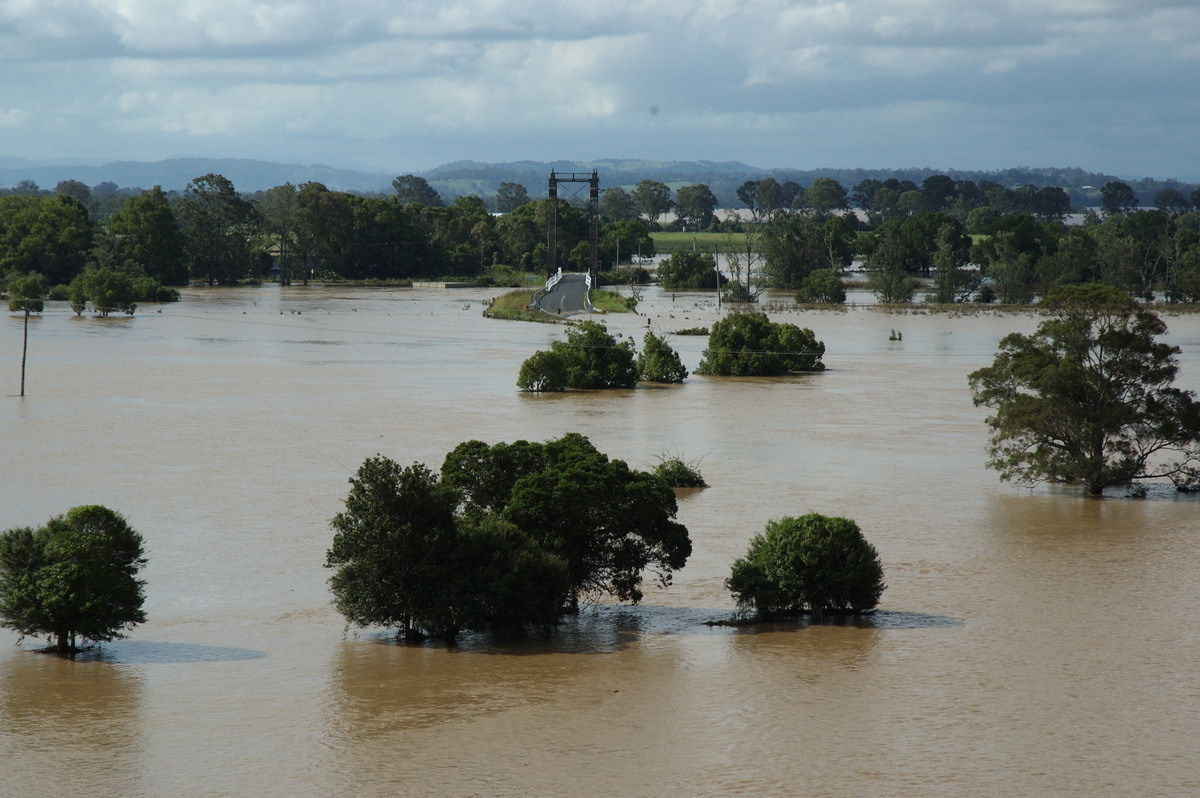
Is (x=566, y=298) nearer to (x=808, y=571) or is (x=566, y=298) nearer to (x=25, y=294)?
(x=25, y=294)

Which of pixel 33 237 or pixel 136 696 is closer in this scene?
pixel 136 696

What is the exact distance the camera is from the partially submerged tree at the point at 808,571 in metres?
18.4

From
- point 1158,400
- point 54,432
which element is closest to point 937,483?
point 1158,400

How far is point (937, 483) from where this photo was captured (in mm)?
29312

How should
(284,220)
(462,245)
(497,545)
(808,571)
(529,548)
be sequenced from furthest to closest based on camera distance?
(462,245) < (284,220) < (808,571) < (529,548) < (497,545)

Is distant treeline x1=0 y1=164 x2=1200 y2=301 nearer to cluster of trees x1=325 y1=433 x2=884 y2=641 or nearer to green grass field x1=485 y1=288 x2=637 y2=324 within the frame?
green grass field x1=485 y1=288 x2=637 y2=324

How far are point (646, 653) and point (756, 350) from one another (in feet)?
125

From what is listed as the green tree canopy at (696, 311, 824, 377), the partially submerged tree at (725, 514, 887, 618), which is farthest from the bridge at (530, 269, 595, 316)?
the partially submerged tree at (725, 514, 887, 618)

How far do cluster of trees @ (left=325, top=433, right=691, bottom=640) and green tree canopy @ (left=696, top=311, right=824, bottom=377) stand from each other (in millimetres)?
35194

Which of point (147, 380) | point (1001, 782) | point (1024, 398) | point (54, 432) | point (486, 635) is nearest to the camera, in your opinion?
point (1001, 782)

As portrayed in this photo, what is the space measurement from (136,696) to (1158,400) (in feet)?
73.9

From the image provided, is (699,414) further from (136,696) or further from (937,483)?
(136,696)

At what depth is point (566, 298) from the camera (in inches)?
3733

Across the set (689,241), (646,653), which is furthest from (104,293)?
(689,241)
